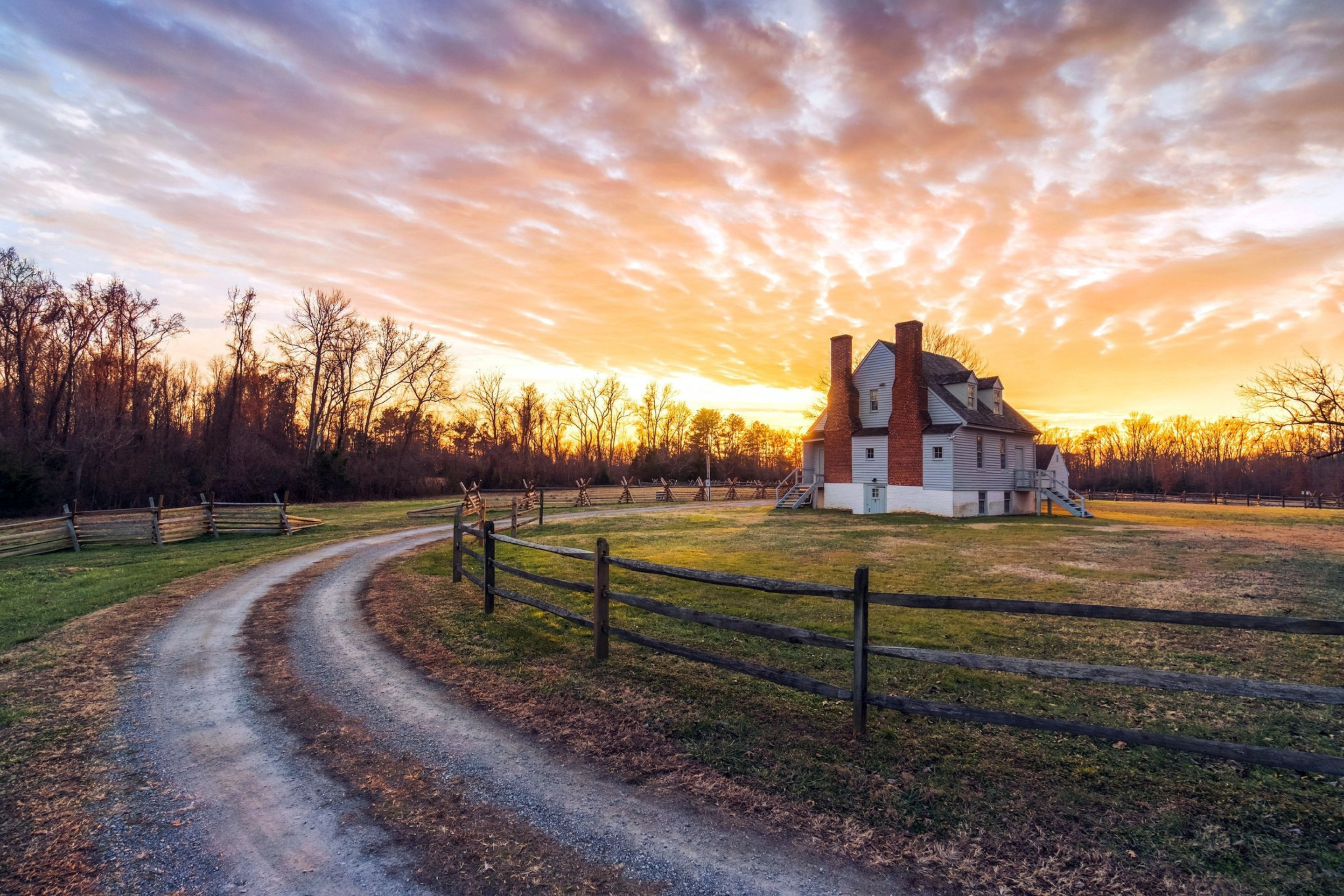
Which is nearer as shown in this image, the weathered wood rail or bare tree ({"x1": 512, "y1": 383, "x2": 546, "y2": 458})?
the weathered wood rail

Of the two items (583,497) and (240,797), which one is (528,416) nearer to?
(583,497)

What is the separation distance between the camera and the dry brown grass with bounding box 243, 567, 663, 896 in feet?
11.5

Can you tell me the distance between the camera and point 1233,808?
4.32 m

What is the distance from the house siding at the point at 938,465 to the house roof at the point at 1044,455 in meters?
13.4

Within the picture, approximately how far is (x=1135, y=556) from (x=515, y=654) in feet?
63.0

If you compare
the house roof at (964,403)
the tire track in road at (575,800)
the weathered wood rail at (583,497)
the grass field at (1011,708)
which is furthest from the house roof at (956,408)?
the tire track in road at (575,800)

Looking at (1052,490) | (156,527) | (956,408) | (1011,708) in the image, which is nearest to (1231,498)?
(1052,490)

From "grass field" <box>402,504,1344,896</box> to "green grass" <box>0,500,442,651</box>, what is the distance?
5.50 meters

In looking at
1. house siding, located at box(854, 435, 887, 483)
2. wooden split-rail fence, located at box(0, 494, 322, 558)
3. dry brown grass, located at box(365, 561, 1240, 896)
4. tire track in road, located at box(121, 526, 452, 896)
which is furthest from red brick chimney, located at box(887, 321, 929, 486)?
tire track in road, located at box(121, 526, 452, 896)

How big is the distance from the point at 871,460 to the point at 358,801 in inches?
1324

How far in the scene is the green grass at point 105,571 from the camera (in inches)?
393

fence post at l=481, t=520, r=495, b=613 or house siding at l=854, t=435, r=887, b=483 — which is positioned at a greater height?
house siding at l=854, t=435, r=887, b=483

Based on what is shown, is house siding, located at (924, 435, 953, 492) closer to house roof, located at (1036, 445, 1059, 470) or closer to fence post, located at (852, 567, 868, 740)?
house roof, located at (1036, 445, 1059, 470)

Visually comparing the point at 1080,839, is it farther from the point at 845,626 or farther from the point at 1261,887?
the point at 845,626
